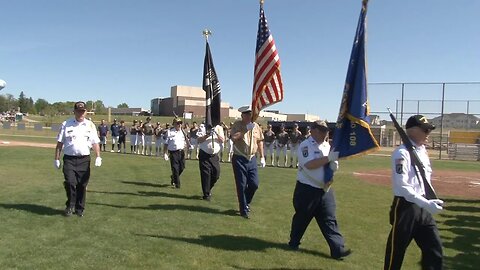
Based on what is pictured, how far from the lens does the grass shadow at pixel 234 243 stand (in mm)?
6883

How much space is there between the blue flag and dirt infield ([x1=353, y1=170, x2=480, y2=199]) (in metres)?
8.75

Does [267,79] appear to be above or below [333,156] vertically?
above

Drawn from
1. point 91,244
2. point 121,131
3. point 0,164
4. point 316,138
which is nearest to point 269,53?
point 316,138

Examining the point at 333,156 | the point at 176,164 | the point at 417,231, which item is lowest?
the point at 176,164

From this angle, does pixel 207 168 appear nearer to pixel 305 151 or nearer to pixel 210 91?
pixel 210 91

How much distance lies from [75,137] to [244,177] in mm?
3268

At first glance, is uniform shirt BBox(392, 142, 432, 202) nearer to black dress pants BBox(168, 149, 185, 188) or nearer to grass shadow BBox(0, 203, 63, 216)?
grass shadow BBox(0, 203, 63, 216)

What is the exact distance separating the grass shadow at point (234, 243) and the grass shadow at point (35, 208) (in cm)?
243

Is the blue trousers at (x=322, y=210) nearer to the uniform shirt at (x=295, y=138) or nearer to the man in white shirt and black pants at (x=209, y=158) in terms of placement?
the man in white shirt and black pants at (x=209, y=158)

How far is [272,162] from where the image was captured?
22.6 meters

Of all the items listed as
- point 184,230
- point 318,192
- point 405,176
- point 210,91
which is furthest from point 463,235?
point 210,91

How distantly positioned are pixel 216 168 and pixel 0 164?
10354 mm

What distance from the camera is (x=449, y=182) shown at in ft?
55.6

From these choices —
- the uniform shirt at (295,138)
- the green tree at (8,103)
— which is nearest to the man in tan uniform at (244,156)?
the uniform shirt at (295,138)
